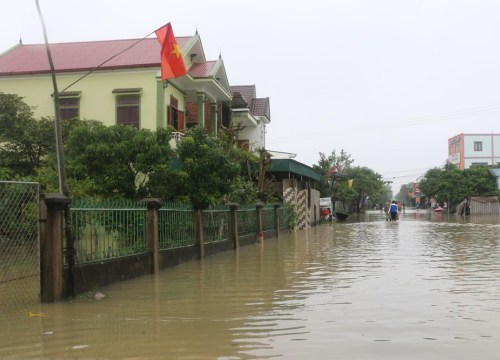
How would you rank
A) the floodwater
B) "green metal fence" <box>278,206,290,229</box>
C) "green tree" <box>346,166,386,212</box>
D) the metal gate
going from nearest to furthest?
the floodwater
the metal gate
"green metal fence" <box>278,206,290,229</box>
"green tree" <box>346,166,386,212</box>

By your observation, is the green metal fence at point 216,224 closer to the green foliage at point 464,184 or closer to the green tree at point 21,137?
the green tree at point 21,137

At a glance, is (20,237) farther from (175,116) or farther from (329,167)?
(329,167)

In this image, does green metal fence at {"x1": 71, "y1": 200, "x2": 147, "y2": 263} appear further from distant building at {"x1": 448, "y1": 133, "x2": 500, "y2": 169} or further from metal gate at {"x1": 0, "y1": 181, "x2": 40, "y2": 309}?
distant building at {"x1": 448, "y1": 133, "x2": 500, "y2": 169}

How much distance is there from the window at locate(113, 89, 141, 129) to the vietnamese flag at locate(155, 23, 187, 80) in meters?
6.18

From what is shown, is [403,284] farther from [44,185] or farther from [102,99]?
[102,99]

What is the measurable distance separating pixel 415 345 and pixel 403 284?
3901 mm

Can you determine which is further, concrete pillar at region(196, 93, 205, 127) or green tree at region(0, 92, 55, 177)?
concrete pillar at region(196, 93, 205, 127)

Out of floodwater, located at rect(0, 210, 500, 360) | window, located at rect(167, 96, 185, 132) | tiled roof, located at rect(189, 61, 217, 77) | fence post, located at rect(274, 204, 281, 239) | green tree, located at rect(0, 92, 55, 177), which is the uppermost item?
tiled roof, located at rect(189, 61, 217, 77)

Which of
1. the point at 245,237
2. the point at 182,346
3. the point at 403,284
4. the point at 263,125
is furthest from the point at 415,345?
the point at 263,125

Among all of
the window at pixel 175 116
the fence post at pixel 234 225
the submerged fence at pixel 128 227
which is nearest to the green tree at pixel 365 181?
the window at pixel 175 116

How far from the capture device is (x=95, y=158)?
13289 millimetres

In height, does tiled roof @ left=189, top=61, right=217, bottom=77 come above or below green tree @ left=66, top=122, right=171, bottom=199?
above

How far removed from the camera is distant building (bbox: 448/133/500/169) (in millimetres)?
83375

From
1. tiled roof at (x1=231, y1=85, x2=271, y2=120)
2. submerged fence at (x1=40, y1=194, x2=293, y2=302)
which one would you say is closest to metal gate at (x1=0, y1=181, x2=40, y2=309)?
submerged fence at (x1=40, y1=194, x2=293, y2=302)
